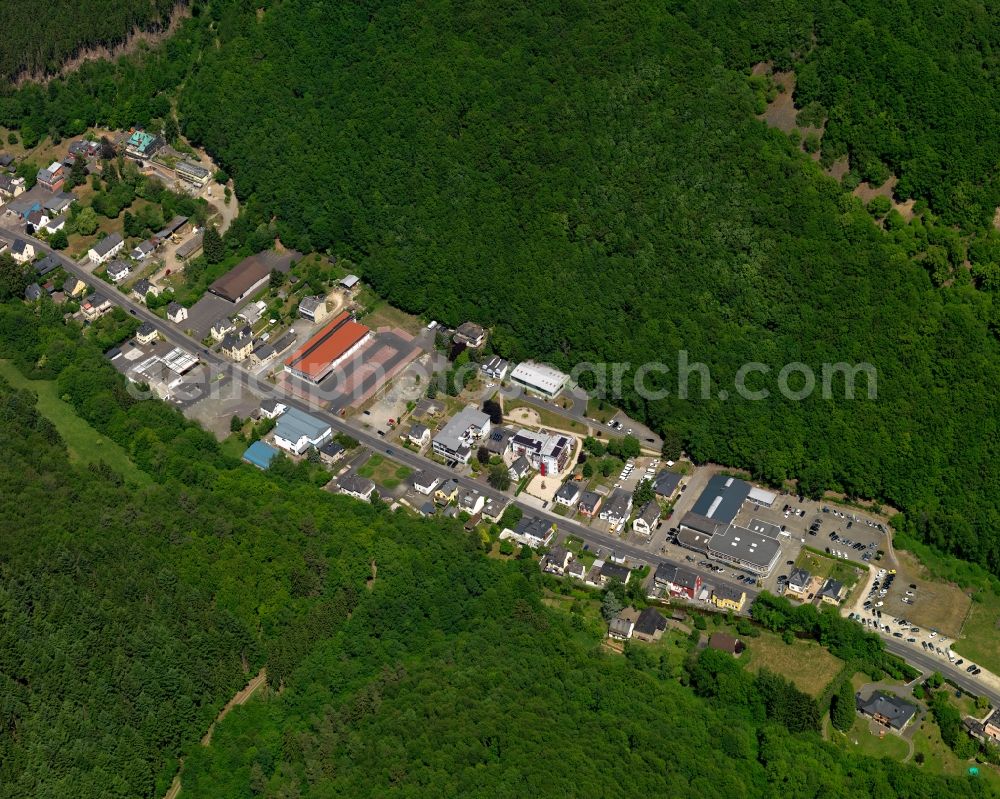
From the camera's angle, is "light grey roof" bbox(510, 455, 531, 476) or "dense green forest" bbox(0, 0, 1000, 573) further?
"light grey roof" bbox(510, 455, 531, 476)

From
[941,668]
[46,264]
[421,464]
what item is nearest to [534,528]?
[421,464]

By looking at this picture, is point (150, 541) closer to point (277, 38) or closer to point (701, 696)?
point (701, 696)

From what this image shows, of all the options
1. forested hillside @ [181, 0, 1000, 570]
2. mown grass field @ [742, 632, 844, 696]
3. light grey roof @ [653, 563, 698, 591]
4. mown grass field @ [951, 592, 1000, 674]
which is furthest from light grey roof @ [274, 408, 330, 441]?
mown grass field @ [951, 592, 1000, 674]

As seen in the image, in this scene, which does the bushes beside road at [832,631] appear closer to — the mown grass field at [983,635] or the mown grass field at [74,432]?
the mown grass field at [983,635]

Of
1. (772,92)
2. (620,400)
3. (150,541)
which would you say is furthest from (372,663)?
(772,92)

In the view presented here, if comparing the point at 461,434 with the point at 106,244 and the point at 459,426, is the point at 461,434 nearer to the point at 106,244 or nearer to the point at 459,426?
the point at 459,426

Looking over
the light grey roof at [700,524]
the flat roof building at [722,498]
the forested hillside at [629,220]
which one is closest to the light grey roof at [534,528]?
the light grey roof at [700,524]

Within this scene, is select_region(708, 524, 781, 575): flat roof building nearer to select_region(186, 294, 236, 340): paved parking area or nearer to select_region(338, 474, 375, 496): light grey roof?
select_region(338, 474, 375, 496): light grey roof
